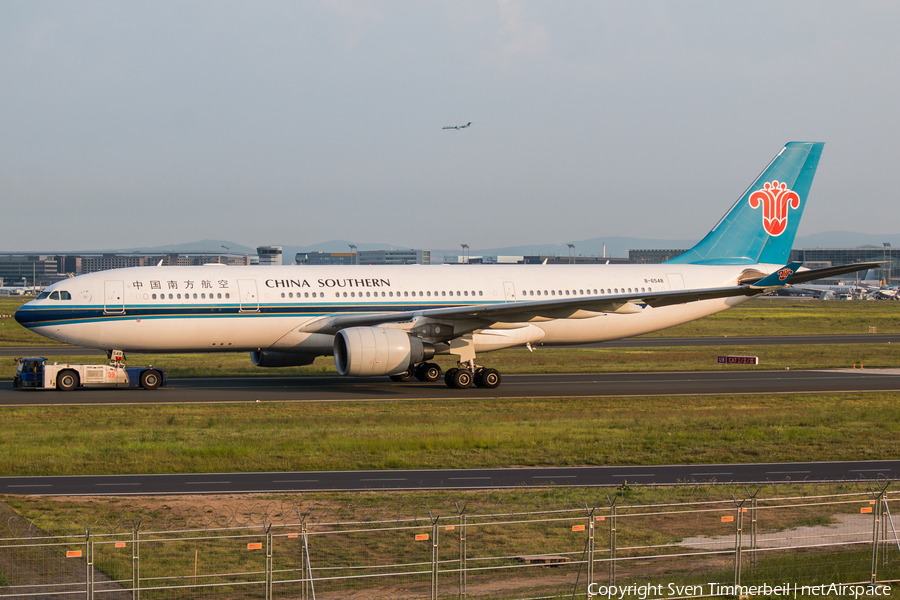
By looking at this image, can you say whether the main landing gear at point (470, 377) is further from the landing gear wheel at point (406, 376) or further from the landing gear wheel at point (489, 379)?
the landing gear wheel at point (406, 376)

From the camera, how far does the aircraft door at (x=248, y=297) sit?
37031 millimetres

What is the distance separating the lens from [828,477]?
2162 centimetres

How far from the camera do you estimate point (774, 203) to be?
45.5 meters

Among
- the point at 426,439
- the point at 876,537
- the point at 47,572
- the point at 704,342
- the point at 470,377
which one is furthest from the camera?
the point at 704,342

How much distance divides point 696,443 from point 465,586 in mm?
15329

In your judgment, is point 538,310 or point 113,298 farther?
point 538,310

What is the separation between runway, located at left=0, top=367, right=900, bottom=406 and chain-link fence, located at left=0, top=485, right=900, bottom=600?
→ 60.3 ft

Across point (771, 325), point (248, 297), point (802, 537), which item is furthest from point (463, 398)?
point (771, 325)

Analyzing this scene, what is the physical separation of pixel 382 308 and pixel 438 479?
18271 millimetres

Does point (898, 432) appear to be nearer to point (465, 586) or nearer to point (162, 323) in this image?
point (465, 586)

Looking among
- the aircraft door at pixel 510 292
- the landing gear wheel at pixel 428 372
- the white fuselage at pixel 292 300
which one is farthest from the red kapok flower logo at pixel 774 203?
the landing gear wheel at pixel 428 372

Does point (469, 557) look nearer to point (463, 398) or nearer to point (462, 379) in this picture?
point (463, 398)

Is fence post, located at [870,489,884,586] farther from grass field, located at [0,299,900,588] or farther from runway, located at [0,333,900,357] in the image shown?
runway, located at [0,333,900,357]

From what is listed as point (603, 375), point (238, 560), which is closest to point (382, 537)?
point (238, 560)
